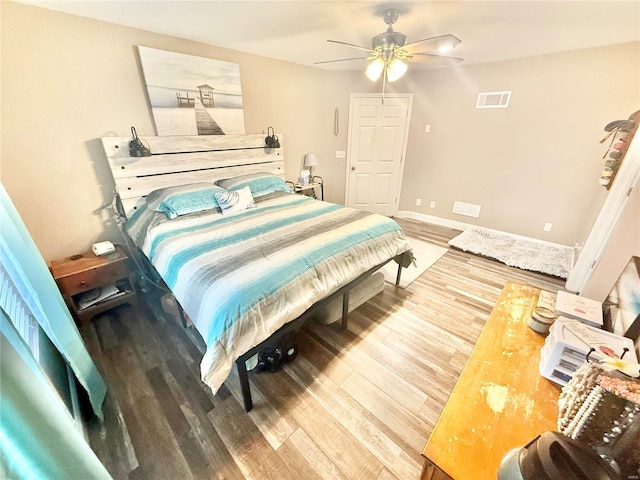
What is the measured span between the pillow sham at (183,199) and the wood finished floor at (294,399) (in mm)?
917

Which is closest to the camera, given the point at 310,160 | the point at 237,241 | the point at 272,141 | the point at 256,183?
the point at 237,241

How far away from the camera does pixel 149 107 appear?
2.45 meters

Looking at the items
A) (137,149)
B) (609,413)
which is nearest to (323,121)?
(137,149)

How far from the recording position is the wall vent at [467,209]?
4125 mm

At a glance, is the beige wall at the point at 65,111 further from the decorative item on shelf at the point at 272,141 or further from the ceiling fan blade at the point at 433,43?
the ceiling fan blade at the point at 433,43

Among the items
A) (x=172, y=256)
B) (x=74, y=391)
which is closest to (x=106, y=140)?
(x=172, y=256)

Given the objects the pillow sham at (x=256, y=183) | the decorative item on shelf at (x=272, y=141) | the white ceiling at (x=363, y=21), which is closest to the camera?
the white ceiling at (x=363, y=21)

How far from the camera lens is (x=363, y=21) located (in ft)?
6.95

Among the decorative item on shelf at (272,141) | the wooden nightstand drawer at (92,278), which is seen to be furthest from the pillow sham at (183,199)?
the decorative item on shelf at (272,141)

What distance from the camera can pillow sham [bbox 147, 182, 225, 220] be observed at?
232 cm

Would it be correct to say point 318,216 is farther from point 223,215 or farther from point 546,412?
point 546,412

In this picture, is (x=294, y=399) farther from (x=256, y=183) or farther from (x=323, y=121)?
(x=323, y=121)

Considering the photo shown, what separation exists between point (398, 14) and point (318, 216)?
169 centimetres

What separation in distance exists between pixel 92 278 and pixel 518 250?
4826mm
